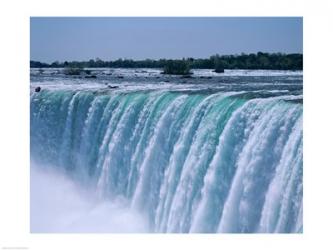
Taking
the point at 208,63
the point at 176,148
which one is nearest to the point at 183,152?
the point at 176,148

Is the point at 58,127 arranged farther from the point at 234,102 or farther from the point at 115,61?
the point at 234,102

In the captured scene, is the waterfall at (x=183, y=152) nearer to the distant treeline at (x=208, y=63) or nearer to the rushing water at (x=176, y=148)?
the rushing water at (x=176, y=148)

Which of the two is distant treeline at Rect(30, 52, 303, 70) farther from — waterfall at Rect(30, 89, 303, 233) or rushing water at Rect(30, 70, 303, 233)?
waterfall at Rect(30, 89, 303, 233)

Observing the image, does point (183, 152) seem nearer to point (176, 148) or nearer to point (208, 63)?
point (176, 148)

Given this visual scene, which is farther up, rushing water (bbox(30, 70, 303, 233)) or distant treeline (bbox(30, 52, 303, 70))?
distant treeline (bbox(30, 52, 303, 70))

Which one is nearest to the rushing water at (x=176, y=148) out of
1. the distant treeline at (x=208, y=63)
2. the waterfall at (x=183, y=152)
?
the waterfall at (x=183, y=152)

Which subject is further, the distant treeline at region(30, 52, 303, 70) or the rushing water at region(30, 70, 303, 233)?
the distant treeline at region(30, 52, 303, 70)

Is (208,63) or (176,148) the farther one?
(176,148)

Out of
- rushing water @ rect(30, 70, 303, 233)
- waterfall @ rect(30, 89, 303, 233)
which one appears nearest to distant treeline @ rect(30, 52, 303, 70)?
rushing water @ rect(30, 70, 303, 233)
